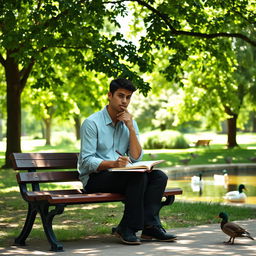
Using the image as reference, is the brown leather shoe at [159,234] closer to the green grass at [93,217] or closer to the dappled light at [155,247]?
the dappled light at [155,247]

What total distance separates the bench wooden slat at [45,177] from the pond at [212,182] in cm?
558

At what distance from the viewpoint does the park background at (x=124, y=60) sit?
41.4 feet

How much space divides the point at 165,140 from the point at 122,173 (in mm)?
31597

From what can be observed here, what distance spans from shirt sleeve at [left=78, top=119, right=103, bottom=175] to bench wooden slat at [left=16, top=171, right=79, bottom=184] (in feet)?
1.87

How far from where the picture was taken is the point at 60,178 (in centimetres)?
732

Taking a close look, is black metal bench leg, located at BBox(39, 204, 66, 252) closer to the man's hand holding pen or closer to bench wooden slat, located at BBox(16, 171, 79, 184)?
bench wooden slat, located at BBox(16, 171, 79, 184)

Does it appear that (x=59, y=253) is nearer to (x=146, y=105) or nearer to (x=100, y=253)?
(x=100, y=253)

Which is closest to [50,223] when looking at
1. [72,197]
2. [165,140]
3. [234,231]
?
[72,197]

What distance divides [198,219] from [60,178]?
2399 millimetres

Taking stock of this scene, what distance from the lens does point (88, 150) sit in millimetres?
6719

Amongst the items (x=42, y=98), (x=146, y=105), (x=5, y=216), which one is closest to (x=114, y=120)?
(x=5, y=216)

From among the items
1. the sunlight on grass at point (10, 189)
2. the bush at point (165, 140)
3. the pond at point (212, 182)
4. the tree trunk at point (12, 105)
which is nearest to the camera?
the sunlight on grass at point (10, 189)

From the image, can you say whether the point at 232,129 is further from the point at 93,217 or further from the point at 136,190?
the point at 136,190

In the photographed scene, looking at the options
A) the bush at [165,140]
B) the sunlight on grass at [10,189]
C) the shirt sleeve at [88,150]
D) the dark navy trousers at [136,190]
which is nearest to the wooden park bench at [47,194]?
the dark navy trousers at [136,190]
